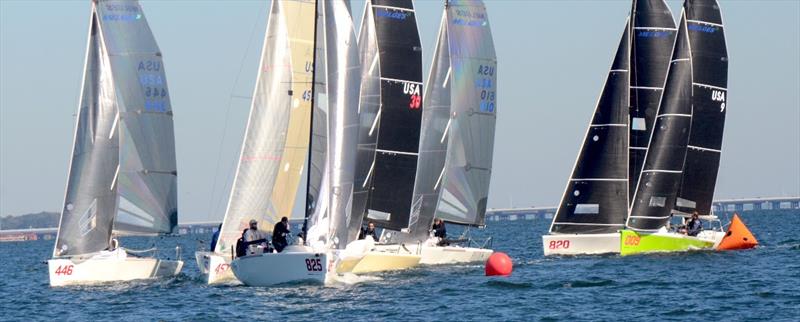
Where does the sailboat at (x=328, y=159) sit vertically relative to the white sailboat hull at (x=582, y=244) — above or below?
above

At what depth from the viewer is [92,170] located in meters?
41.3

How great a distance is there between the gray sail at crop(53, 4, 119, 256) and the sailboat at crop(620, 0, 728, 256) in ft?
52.5

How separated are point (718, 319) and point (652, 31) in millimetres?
21168

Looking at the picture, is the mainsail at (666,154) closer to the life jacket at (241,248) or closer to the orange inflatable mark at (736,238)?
the orange inflatable mark at (736,238)

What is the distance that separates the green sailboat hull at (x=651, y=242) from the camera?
157 feet

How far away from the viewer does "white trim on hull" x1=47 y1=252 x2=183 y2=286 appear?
134 feet

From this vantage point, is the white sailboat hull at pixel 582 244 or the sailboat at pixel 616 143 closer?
the white sailboat hull at pixel 582 244

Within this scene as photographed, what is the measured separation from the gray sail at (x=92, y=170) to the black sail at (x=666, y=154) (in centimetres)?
1664

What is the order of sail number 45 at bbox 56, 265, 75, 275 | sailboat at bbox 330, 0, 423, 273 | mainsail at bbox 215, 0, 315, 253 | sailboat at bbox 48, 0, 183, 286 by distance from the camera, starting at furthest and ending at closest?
sailboat at bbox 330, 0, 423, 273 → sailboat at bbox 48, 0, 183, 286 → sail number 45 at bbox 56, 265, 75, 275 → mainsail at bbox 215, 0, 315, 253

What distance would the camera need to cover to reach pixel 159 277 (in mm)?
42625

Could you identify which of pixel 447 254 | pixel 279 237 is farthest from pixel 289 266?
pixel 447 254

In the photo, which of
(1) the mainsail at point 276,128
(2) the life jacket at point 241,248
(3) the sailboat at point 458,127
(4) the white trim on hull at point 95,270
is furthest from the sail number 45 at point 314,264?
(3) the sailboat at point 458,127

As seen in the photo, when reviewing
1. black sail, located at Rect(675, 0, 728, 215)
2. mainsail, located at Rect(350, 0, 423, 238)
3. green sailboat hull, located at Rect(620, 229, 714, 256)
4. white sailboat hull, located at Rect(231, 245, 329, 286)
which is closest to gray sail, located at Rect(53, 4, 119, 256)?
white sailboat hull, located at Rect(231, 245, 329, 286)

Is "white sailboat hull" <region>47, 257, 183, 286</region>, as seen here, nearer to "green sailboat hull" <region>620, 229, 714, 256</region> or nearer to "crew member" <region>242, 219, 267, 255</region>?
"crew member" <region>242, 219, 267, 255</region>
